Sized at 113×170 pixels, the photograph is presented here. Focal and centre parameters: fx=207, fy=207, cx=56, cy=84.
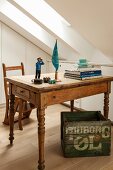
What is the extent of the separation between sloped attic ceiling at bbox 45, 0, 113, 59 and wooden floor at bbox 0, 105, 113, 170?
1.28 meters

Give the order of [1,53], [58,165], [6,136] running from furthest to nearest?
[1,53], [6,136], [58,165]

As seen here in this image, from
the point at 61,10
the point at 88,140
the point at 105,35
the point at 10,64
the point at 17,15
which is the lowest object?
the point at 88,140

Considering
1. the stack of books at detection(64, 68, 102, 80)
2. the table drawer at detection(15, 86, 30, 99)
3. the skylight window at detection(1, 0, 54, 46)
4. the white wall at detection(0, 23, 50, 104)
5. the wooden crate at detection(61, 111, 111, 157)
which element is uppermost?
the skylight window at detection(1, 0, 54, 46)

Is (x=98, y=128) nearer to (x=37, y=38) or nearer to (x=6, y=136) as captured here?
(x=6, y=136)

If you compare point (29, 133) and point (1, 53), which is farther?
point (1, 53)

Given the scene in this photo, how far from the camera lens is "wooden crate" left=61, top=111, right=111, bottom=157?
6.67ft

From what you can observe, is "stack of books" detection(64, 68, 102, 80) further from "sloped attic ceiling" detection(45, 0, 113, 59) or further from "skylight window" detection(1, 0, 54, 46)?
"skylight window" detection(1, 0, 54, 46)

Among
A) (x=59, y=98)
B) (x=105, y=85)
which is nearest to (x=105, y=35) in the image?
(x=105, y=85)

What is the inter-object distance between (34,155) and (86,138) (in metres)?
0.56

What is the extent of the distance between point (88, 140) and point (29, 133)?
87cm

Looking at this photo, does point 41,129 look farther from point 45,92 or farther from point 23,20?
point 23,20

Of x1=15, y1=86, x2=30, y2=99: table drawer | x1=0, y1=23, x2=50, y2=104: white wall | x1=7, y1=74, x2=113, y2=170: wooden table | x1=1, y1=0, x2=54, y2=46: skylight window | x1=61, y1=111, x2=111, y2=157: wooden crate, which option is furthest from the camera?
x1=0, y1=23, x2=50, y2=104: white wall

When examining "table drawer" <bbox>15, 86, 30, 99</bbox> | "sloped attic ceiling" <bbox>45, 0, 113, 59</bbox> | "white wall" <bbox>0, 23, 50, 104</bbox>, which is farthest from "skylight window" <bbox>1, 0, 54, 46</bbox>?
"table drawer" <bbox>15, 86, 30, 99</bbox>

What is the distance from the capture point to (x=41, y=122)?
176cm
